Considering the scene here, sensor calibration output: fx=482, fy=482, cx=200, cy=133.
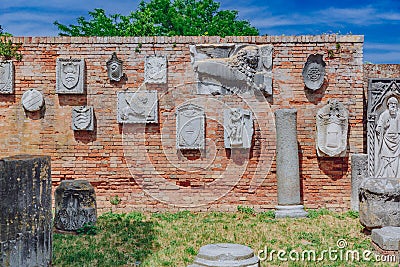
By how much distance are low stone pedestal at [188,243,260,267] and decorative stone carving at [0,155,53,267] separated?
67.3 inches

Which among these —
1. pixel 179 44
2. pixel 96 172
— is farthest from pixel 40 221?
pixel 179 44

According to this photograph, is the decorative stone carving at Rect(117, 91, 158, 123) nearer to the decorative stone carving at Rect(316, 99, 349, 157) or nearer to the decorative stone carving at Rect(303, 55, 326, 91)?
the decorative stone carving at Rect(303, 55, 326, 91)

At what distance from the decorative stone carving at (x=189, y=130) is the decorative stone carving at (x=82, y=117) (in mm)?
1725

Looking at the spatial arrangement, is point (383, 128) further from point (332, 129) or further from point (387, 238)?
point (387, 238)

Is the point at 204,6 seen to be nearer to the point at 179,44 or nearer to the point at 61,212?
the point at 179,44

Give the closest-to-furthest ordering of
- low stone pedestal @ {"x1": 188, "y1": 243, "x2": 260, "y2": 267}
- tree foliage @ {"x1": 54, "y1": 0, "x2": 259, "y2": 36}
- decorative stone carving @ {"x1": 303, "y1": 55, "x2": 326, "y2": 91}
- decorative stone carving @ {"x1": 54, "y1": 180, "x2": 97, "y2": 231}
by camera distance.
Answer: low stone pedestal @ {"x1": 188, "y1": 243, "x2": 260, "y2": 267}, decorative stone carving @ {"x1": 54, "y1": 180, "x2": 97, "y2": 231}, decorative stone carving @ {"x1": 303, "y1": 55, "x2": 326, "y2": 91}, tree foliage @ {"x1": 54, "y1": 0, "x2": 259, "y2": 36}

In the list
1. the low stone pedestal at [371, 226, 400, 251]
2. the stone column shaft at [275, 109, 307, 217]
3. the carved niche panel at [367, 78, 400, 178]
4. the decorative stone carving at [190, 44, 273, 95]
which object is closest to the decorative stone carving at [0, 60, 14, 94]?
the decorative stone carving at [190, 44, 273, 95]

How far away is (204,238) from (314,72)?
13.5 feet

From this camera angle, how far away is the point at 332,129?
30.8 ft

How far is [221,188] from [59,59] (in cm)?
411

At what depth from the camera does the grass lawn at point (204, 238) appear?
6.42 m

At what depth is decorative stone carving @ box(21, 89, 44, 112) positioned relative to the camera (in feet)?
31.4

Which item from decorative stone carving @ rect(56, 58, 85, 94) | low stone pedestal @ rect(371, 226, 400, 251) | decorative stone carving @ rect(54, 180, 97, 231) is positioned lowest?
low stone pedestal @ rect(371, 226, 400, 251)

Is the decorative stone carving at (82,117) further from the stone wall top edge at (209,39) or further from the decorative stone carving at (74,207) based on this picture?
the decorative stone carving at (74,207)
